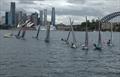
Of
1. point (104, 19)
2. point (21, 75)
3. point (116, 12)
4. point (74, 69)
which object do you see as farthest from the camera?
point (104, 19)

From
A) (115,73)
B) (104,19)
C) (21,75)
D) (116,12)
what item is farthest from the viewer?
(104,19)

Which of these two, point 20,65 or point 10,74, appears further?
point 20,65

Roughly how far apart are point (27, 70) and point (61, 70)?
15.8 feet

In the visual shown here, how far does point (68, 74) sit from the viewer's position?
5297cm

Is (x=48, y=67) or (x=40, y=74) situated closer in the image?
(x=40, y=74)

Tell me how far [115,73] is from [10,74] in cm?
1415

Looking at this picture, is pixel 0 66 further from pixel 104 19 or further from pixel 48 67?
pixel 104 19

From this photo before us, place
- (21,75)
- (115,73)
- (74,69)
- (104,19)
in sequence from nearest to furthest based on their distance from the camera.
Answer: (21,75) < (115,73) < (74,69) < (104,19)

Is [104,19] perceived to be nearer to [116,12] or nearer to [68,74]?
[116,12]

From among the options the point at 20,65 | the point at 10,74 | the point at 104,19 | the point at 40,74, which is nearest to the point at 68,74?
the point at 40,74

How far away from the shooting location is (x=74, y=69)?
58.9 meters

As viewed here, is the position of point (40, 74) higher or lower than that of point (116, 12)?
lower

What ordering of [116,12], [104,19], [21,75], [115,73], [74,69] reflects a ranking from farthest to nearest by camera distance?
[104,19], [116,12], [74,69], [115,73], [21,75]

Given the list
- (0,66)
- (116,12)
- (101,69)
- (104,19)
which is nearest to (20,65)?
(0,66)
